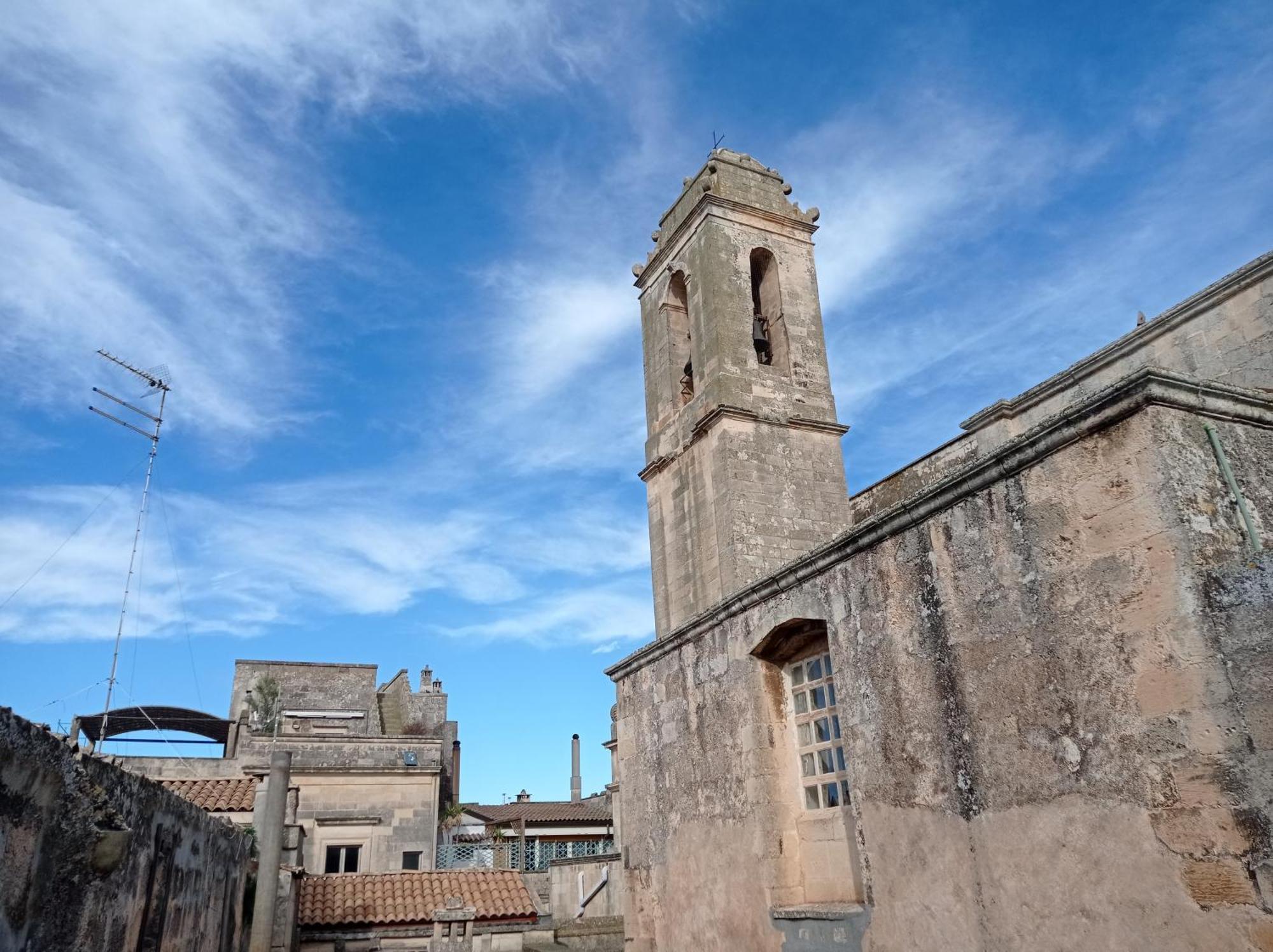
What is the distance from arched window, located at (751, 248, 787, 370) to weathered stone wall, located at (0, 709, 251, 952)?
11.6 meters

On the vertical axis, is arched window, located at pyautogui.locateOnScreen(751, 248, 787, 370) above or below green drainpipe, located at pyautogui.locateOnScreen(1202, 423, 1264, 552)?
above

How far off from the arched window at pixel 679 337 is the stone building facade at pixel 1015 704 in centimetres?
720

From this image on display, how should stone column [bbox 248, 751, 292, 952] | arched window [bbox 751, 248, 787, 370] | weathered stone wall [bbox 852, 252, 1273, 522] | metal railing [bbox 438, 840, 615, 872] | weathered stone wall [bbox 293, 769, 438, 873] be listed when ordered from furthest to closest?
1. metal railing [bbox 438, 840, 615, 872]
2. weathered stone wall [bbox 293, 769, 438, 873]
3. arched window [bbox 751, 248, 787, 370]
4. stone column [bbox 248, 751, 292, 952]
5. weathered stone wall [bbox 852, 252, 1273, 522]

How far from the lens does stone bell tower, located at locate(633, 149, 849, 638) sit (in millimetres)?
14055

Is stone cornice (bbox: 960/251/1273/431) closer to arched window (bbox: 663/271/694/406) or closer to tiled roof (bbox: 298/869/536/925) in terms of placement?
arched window (bbox: 663/271/694/406)

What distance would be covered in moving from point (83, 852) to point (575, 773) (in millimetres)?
40708

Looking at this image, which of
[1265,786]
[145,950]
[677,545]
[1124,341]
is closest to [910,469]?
[1124,341]

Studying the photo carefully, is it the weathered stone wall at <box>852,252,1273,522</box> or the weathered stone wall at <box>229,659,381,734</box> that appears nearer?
the weathered stone wall at <box>852,252,1273,522</box>

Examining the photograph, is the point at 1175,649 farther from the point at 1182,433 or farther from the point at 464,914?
the point at 464,914

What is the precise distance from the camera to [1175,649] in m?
4.10

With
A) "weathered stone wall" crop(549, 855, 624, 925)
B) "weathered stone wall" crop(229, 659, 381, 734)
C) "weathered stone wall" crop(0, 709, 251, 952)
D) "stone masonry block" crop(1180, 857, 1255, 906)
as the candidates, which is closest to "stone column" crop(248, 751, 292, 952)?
"weathered stone wall" crop(0, 709, 251, 952)

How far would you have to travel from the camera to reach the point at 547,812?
103ft

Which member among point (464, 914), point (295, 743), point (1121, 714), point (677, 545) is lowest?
point (464, 914)

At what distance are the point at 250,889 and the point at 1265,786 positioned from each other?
39.7 ft
